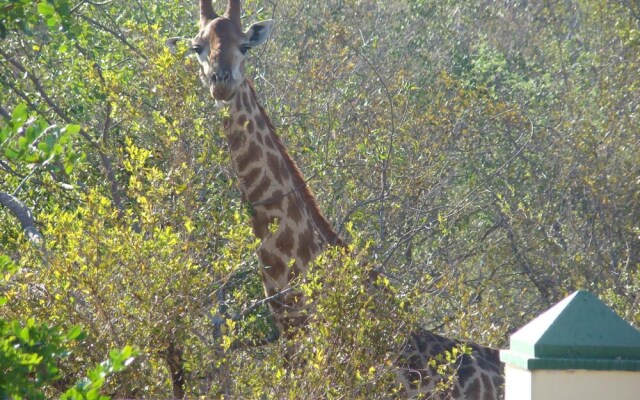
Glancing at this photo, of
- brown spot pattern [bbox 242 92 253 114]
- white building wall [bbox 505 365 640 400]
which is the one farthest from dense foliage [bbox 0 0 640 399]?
white building wall [bbox 505 365 640 400]

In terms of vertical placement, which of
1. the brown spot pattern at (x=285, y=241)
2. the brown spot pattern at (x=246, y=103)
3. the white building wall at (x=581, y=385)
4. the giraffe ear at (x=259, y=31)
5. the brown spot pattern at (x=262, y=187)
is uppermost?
the giraffe ear at (x=259, y=31)

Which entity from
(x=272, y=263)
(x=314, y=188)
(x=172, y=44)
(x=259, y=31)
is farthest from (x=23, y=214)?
(x=314, y=188)

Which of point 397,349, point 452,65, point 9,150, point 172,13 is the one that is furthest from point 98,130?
point 452,65

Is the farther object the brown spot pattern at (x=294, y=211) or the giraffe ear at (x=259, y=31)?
the giraffe ear at (x=259, y=31)

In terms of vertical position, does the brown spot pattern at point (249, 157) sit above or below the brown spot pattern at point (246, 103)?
below

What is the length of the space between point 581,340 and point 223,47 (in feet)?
12.8

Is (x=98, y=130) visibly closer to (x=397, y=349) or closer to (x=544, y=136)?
(x=397, y=349)

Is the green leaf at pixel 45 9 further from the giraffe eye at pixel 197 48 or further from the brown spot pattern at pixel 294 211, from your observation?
the brown spot pattern at pixel 294 211

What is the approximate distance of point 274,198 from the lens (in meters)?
5.84

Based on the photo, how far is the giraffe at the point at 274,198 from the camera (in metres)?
5.68

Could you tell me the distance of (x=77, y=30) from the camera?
4.85 metres

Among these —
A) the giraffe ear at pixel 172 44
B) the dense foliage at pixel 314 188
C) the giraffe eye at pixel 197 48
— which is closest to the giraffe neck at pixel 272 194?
the dense foliage at pixel 314 188

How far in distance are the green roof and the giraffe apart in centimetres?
346

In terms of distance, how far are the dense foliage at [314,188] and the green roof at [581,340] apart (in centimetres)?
97
